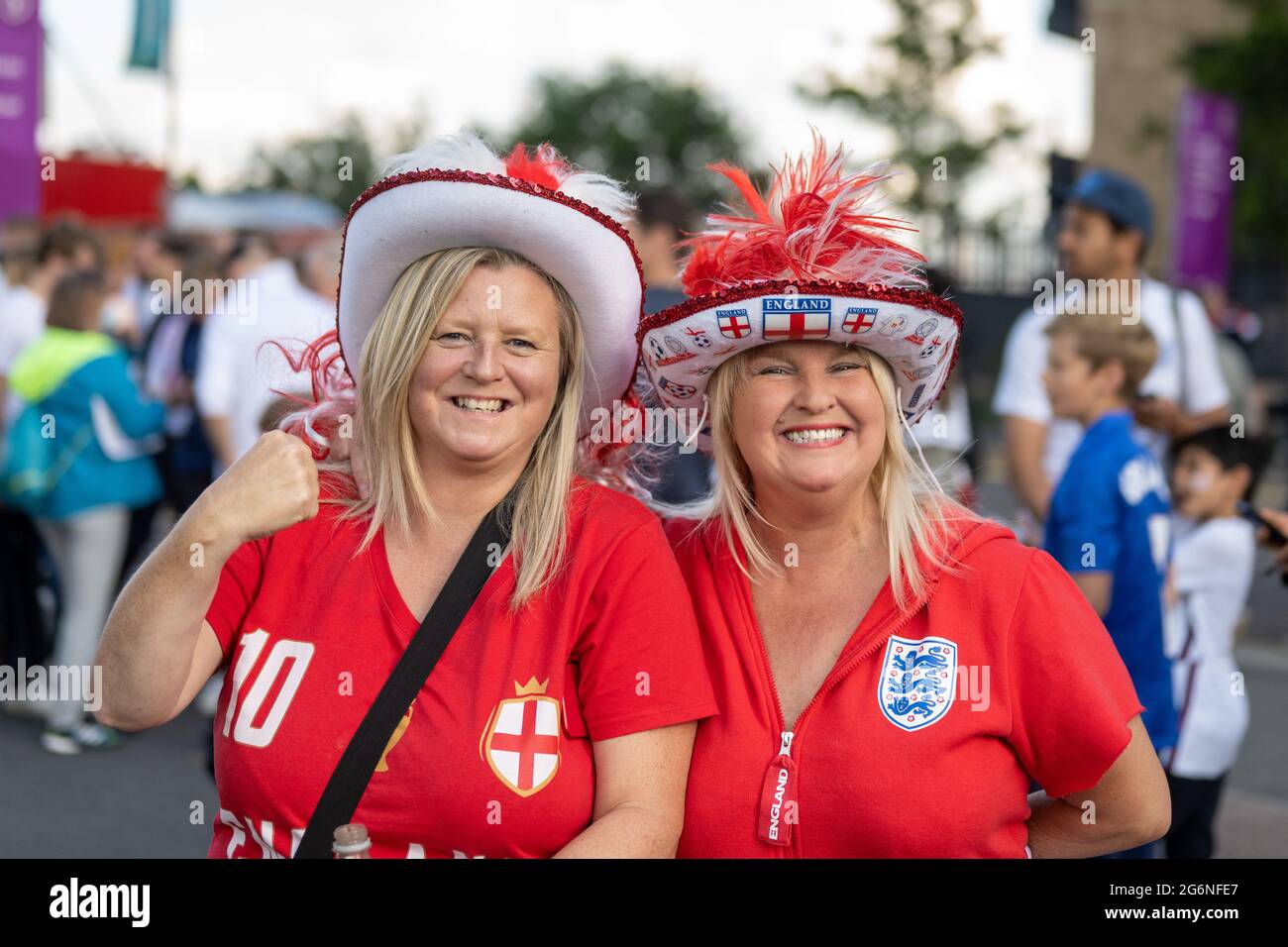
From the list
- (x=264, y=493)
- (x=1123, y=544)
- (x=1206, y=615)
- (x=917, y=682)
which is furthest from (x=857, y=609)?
(x=1206, y=615)

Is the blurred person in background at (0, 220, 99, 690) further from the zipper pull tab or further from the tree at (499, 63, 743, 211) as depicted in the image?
the tree at (499, 63, 743, 211)

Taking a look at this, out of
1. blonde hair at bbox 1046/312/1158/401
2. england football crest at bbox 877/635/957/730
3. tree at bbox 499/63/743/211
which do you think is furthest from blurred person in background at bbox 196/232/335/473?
tree at bbox 499/63/743/211

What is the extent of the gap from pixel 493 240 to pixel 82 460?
4363mm

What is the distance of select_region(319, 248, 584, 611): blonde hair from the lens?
2.19 m

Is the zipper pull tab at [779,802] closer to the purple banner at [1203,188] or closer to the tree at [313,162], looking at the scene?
the purple banner at [1203,188]

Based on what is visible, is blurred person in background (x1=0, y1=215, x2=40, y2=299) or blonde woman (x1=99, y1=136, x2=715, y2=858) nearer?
blonde woman (x1=99, y1=136, x2=715, y2=858)

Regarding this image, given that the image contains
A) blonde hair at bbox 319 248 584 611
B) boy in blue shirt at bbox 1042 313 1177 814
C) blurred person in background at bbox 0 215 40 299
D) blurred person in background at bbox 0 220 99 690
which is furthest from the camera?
blurred person in background at bbox 0 215 40 299

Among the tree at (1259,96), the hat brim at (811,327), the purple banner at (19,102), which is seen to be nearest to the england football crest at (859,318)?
the hat brim at (811,327)

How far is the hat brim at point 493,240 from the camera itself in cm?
216

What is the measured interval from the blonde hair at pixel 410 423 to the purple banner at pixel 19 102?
5.77 m

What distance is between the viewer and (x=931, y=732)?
2.10 meters

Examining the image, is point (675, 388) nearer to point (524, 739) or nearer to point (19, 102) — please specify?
point (524, 739)

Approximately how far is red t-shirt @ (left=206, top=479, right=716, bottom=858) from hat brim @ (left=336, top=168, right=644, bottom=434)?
39 centimetres
